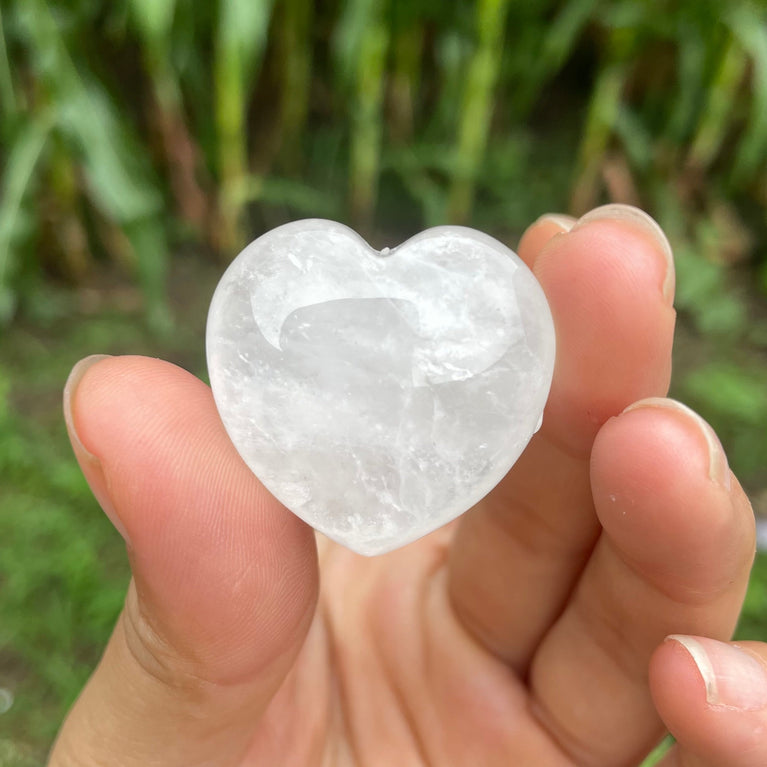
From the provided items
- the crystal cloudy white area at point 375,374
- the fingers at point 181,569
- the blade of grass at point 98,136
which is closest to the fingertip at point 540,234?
the crystal cloudy white area at point 375,374

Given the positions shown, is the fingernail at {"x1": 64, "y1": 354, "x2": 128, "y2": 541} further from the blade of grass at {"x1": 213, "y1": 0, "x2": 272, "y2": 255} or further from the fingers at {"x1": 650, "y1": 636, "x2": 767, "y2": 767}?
the blade of grass at {"x1": 213, "y1": 0, "x2": 272, "y2": 255}

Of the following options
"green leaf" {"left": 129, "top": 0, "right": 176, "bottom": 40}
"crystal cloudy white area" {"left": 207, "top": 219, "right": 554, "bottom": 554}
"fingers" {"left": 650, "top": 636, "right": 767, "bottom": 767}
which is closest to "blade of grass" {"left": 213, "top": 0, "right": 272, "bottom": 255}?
"green leaf" {"left": 129, "top": 0, "right": 176, "bottom": 40}

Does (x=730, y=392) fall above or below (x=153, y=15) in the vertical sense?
below

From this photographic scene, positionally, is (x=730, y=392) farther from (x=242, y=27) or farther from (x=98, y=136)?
(x=98, y=136)

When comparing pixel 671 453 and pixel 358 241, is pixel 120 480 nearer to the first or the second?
pixel 358 241

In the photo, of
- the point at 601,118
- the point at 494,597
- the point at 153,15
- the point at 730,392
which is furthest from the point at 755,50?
the point at 494,597

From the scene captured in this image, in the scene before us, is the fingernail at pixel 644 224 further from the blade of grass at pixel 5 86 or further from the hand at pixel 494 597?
the blade of grass at pixel 5 86

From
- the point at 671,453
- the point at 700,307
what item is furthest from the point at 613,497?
the point at 700,307
